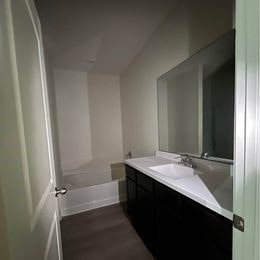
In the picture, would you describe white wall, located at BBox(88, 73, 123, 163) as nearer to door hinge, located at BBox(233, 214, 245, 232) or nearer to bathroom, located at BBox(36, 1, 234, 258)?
bathroom, located at BBox(36, 1, 234, 258)

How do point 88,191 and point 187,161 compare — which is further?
point 88,191

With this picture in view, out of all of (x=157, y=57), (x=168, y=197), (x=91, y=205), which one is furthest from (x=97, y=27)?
(x=91, y=205)

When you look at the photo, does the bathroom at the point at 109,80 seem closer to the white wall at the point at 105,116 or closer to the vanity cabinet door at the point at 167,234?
the white wall at the point at 105,116

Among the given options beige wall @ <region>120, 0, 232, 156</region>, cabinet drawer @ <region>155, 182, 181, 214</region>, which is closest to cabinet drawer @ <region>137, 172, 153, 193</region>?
cabinet drawer @ <region>155, 182, 181, 214</region>

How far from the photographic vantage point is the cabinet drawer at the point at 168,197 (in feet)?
4.01

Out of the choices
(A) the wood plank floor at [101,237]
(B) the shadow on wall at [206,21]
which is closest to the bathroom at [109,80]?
(B) the shadow on wall at [206,21]

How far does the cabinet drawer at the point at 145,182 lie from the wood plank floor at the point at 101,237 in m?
0.67

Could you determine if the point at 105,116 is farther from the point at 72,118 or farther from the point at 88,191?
the point at 88,191

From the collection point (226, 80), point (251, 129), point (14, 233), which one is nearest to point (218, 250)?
point (251, 129)

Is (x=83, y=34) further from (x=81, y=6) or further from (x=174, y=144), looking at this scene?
(x=174, y=144)

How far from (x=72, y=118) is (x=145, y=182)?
7.33 feet

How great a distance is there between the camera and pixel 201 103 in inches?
66.3

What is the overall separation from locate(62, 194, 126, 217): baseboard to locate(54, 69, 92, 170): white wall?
1008mm

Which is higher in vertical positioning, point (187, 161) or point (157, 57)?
point (157, 57)
